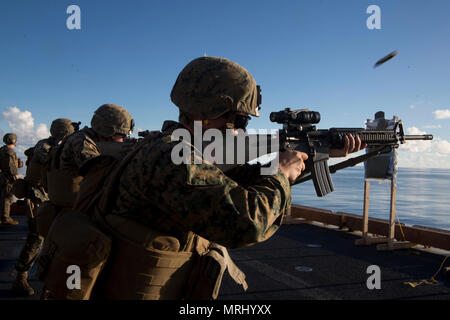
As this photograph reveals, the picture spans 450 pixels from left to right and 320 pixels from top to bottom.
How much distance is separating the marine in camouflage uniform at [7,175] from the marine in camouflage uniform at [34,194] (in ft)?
11.5

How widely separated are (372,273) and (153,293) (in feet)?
15.1

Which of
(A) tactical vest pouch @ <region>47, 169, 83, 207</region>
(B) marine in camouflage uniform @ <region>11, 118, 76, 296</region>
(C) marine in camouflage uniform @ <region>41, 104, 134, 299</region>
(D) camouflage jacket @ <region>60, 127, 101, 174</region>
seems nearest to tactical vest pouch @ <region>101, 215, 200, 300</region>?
(C) marine in camouflage uniform @ <region>41, 104, 134, 299</region>

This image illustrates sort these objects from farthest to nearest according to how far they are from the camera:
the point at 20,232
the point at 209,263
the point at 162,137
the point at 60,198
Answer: the point at 20,232
the point at 60,198
the point at 209,263
the point at 162,137

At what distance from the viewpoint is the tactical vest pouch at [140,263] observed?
1558 mm

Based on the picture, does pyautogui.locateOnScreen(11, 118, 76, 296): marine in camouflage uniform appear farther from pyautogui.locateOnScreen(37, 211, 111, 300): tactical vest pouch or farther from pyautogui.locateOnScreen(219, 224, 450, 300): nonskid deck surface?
pyautogui.locateOnScreen(37, 211, 111, 300): tactical vest pouch

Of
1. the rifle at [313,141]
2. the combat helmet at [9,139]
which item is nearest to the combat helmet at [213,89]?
the rifle at [313,141]

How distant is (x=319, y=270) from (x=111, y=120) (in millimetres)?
3851

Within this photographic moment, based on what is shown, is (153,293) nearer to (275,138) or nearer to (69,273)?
(69,273)

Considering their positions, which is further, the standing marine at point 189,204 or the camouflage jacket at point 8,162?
the camouflage jacket at point 8,162

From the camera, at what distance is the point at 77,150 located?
11.7ft

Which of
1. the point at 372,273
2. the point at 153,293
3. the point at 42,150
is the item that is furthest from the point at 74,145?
the point at 372,273

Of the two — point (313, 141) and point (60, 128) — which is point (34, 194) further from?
point (313, 141)

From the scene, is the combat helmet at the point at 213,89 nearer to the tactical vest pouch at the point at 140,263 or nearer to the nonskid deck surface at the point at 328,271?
the tactical vest pouch at the point at 140,263
